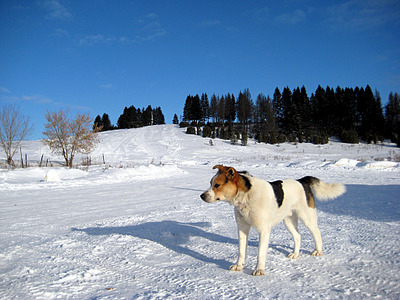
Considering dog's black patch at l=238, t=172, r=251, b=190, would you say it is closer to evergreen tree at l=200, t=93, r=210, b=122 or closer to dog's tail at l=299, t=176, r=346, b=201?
dog's tail at l=299, t=176, r=346, b=201

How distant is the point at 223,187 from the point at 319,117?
65629 millimetres

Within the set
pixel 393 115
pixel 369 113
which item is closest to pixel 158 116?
pixel 369 113

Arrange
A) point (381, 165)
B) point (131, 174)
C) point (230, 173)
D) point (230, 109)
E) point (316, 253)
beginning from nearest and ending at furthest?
point (230, 173) → point (316, 253) → point (381, 165) → point (131, 174) → point (230, 109)

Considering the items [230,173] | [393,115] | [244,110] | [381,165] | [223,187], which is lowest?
[381,165]

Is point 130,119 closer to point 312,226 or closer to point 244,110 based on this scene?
→ point 244,110

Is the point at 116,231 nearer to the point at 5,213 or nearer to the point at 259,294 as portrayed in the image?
the point at 259,294

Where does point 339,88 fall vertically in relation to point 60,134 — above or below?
above

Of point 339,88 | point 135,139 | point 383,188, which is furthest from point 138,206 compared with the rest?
point 339,88

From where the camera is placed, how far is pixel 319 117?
61594 mm

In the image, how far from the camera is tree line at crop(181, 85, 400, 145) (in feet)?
168

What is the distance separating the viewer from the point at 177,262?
3.61m

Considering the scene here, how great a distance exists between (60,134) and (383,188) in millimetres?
29195

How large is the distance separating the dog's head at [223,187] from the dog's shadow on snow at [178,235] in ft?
3.38

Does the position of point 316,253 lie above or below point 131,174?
below
